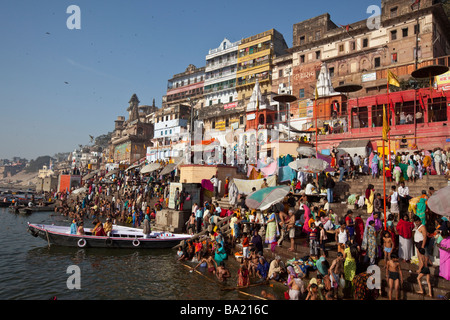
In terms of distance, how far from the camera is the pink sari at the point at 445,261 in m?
7.12

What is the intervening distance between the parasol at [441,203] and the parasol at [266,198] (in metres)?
4.77

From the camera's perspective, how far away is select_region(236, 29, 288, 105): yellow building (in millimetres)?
43500

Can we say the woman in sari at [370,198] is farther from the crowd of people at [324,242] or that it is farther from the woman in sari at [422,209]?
the woman in sari at [422,209]

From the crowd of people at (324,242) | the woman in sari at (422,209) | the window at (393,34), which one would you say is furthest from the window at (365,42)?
the woman in sari at (422,209)

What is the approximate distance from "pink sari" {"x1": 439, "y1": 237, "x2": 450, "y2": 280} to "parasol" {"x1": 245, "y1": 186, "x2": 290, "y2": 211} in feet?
16.4

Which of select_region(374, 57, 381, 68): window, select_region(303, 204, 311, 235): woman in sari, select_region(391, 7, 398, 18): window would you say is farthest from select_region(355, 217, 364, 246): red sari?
select_region(391, 7, 398, 18): window

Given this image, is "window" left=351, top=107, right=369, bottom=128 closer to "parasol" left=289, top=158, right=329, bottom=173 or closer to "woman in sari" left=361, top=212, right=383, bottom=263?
"parasol" left=289, top=158, right=329, bottom=173

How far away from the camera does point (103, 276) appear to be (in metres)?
11.4

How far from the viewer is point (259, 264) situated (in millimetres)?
9836

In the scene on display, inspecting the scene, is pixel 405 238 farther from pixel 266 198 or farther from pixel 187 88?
Answer: pixel 187 88
